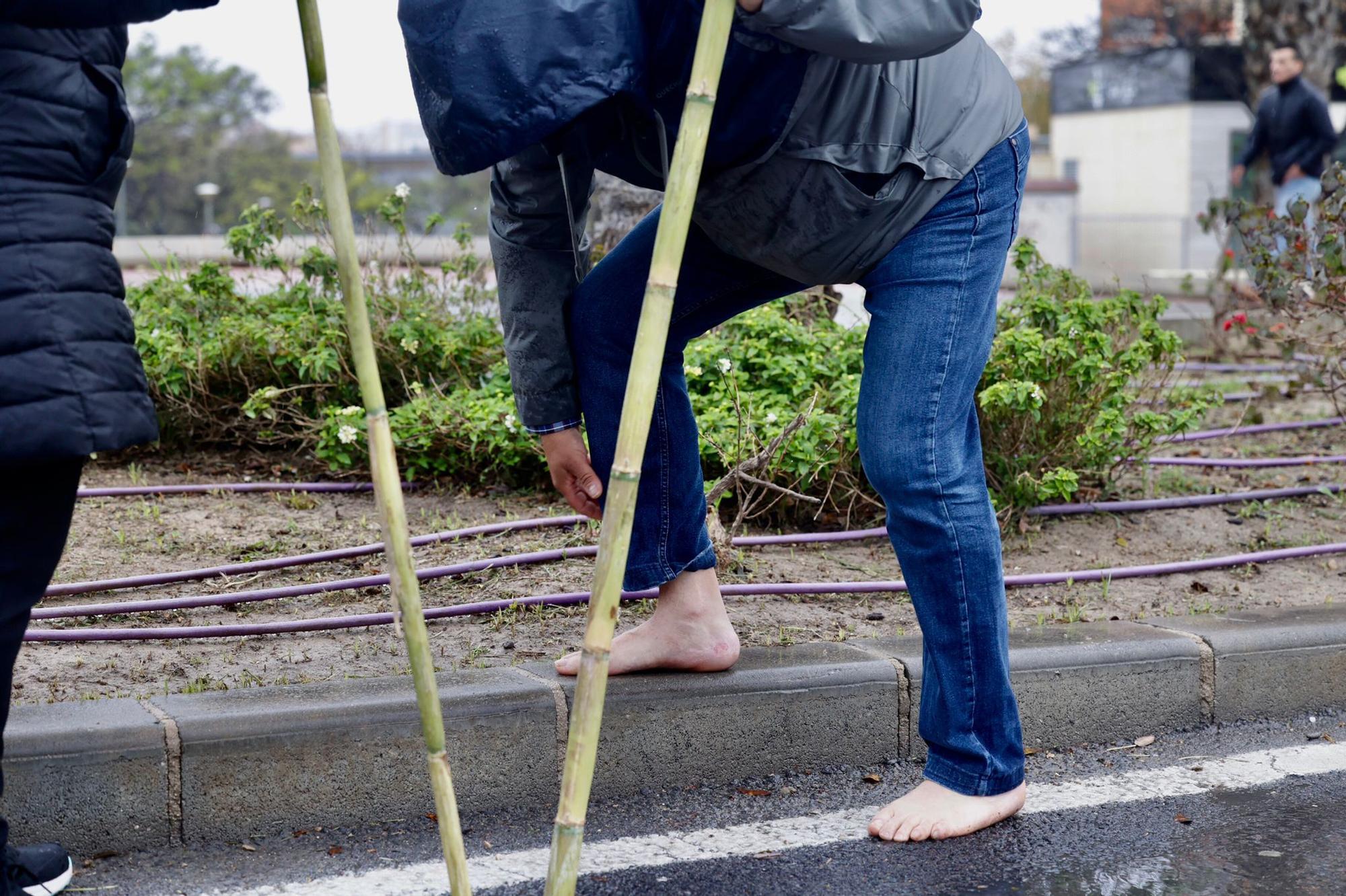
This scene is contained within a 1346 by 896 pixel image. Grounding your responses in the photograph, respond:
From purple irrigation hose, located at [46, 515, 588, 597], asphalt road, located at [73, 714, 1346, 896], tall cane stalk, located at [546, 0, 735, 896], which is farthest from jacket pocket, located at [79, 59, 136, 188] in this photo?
purple irrigation hose, located at [46, 515, 588, 597]

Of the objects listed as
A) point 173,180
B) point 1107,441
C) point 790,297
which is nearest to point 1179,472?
point 1107,441

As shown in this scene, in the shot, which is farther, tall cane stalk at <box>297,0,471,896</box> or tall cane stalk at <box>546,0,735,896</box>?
tall cane stalk at <box>546,0,735,896</box>

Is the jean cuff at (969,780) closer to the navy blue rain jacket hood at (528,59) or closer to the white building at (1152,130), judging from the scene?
the navy blue rain jacket hood at (528,59)

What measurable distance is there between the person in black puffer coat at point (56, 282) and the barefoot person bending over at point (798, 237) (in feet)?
1.48

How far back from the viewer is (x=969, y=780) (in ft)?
8.48

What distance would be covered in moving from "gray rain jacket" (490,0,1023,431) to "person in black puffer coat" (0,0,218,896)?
70 centimetres

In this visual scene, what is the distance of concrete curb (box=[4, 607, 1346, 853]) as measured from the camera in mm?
2459

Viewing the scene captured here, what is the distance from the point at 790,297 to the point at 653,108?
11.1ft

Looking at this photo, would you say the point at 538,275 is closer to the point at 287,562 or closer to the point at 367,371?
the point at 367,371

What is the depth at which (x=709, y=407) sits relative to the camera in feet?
15.0

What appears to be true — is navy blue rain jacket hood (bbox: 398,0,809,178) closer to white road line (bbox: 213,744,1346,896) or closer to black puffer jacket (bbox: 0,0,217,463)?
black puffer jacket (bbox: 0,0,217,463)

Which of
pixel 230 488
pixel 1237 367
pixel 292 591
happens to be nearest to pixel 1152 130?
pixel 1237 367

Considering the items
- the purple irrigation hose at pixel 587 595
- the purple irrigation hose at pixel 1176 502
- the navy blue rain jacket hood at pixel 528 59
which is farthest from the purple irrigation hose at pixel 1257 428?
the navy blue rain jacket hood at pixel 528 59

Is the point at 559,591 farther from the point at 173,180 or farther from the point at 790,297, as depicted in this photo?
the point at 173,180
